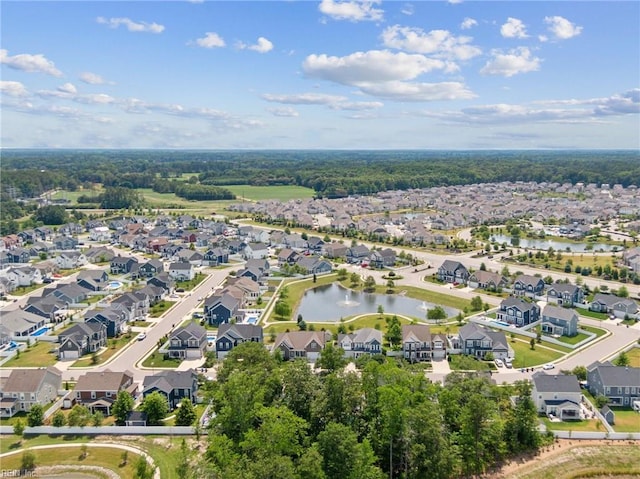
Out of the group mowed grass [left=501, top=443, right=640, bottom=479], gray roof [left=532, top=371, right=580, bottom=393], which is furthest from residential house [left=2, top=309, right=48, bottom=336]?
gray roof [left=532, top=371, right=580, bottom=393]

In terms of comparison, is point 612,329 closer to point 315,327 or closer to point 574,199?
point 315,327

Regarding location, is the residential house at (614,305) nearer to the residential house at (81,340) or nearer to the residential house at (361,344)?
the residential house at (361,344)

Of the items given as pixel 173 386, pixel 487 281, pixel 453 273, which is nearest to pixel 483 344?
pixel 487 281

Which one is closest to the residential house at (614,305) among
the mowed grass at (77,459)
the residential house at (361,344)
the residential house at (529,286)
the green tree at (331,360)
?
the residential house at (529,286)

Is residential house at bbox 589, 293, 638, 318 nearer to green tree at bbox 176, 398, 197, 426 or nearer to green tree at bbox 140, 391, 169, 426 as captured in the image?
green tree at bbox 176, 398, 197, 426

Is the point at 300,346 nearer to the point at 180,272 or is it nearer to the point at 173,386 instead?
the point at 173,386

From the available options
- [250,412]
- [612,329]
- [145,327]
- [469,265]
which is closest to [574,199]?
[469,265]

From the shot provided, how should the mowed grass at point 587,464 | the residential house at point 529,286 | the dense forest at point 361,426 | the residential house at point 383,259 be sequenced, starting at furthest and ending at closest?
the residential house at point 383,259 < the residential house at point 529,286 < the mowed grass at point 587,464 < the dense forest at point 361,426
